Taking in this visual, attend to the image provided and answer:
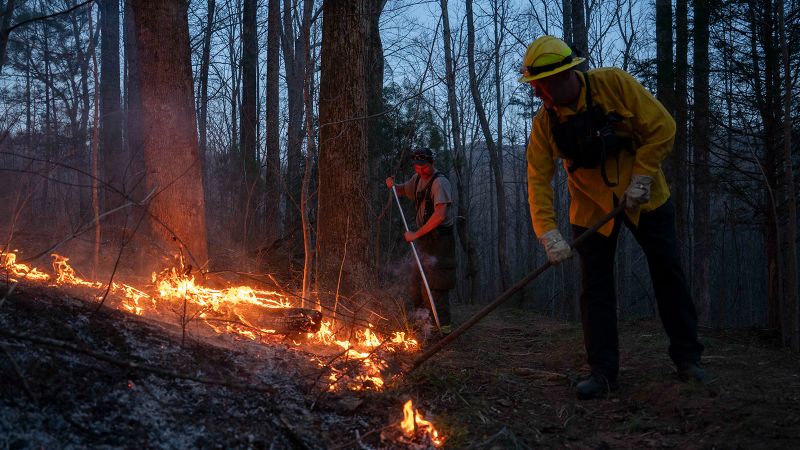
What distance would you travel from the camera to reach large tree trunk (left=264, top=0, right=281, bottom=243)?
459 inches

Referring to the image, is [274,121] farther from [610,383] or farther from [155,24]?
[610,383]

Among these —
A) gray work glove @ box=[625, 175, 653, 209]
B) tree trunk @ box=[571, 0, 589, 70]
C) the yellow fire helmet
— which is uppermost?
tree trunk @ box=[571, 0, 589, 70]

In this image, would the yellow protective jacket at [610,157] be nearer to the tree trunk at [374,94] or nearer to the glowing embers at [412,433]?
the glowing embers at [412,433]

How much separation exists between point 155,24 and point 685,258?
13.5 meters

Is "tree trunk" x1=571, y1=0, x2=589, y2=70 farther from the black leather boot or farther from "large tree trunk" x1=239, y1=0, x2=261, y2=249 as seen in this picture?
the black leather boot

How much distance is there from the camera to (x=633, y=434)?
10.4 feet

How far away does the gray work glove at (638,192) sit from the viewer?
347cm

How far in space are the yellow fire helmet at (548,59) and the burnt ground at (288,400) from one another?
2.10 meters

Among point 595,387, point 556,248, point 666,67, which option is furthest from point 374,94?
point 595,387

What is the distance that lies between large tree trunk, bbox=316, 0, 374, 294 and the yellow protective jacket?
6.53 ft

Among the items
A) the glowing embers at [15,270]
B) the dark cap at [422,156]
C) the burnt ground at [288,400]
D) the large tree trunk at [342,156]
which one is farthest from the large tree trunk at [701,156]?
the glowing embers at [15,270]

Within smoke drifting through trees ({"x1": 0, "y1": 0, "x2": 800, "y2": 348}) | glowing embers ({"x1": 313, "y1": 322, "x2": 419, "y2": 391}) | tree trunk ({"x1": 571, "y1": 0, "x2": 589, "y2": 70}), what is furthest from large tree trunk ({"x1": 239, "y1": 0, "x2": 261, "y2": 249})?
tree trunk ({"x1": 571, "y1": 0, "x2": 589, "y2": 70})

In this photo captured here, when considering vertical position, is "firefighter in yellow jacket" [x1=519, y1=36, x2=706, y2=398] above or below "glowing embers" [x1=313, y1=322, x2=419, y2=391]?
above

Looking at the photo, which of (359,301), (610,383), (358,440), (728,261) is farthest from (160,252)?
(728,261)
